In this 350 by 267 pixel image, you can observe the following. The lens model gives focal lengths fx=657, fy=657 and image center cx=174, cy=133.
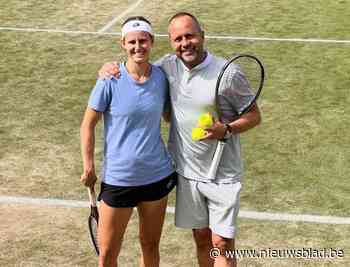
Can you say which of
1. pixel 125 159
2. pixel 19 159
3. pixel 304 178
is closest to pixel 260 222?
pixel 304 178

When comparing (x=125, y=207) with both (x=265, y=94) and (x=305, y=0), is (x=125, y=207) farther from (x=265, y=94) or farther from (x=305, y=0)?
(x=305, y=0)

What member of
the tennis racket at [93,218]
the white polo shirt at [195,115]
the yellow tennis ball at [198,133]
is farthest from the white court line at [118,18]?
the yellow tennis ball at [198,133]

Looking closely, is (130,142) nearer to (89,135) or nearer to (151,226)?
(89,135)

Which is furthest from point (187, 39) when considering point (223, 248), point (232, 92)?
point (223, 248)

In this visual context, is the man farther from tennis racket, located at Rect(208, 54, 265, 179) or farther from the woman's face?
the woman's face

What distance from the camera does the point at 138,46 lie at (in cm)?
439

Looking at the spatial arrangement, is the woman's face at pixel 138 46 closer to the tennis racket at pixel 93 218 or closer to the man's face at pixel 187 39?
the man's face at pixel 187 39

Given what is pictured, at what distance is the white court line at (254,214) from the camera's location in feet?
21.1

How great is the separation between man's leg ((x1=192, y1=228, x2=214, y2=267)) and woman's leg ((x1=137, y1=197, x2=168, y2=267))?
0.98 ft

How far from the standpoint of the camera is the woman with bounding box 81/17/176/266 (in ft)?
14.4

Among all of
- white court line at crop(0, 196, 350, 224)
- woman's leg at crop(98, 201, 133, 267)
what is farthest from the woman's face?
white court line at crop(0, 196, 350, 224)

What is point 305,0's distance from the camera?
54.0 ft

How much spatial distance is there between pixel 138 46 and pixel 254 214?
2.78m

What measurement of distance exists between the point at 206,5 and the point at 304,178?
9586 millimetres
